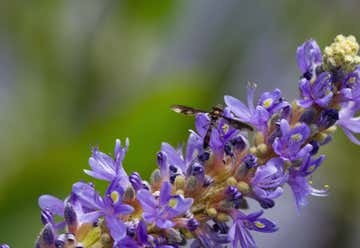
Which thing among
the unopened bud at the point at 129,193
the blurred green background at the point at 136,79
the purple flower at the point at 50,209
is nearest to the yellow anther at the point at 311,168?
the unopened bud at the point at 129,193

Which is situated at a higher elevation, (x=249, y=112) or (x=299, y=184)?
(x=249, y=112)

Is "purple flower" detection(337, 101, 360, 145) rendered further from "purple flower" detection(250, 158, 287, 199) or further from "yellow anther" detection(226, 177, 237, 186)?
"yellow anther" detection(226, 177, 237, 186)

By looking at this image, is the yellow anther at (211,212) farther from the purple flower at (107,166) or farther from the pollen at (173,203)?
the purple flower at (107,166)

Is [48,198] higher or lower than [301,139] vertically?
lower

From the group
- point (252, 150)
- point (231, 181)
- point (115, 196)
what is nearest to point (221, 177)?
point (231, 181)

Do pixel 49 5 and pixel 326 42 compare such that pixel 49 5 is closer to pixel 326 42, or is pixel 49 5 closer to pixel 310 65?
pixel 326 42

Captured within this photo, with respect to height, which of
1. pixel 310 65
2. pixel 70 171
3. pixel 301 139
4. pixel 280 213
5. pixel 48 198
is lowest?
pixel 280 213

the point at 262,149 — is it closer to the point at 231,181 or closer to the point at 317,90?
the point at 231,181

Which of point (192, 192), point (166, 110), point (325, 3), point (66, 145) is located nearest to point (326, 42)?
point (325, 3)
